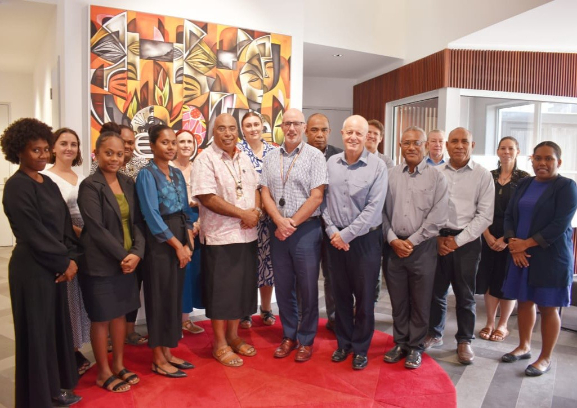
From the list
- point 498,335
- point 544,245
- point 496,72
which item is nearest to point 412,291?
point 544,245

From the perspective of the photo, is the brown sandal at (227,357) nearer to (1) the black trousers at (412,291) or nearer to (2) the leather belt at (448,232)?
(1) the black trousers at (412,291)

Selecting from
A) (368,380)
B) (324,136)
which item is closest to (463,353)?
(368,380)

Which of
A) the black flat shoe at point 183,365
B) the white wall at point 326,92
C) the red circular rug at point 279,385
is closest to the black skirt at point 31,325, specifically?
the red circular rug at point 279,385

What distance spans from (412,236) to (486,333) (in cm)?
156

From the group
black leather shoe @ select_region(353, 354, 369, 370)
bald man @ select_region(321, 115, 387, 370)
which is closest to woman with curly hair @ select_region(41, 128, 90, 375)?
bald man @ select_region(321, 115, 387, 370)

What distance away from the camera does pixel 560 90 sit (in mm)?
6172

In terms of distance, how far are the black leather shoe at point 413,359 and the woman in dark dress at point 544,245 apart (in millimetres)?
784

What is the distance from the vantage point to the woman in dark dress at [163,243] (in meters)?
2.95

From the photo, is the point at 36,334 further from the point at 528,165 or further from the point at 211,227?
the point at 528,165

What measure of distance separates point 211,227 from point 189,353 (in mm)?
1092

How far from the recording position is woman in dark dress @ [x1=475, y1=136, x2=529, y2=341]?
3.92m

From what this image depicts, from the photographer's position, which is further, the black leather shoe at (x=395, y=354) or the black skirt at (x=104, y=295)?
the black leather shoe at (x=395, y=354)

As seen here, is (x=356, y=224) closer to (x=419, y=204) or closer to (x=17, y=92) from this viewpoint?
(x=419, y=204)

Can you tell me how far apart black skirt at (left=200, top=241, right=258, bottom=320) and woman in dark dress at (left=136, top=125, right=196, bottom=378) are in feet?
0.68
